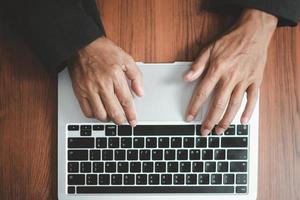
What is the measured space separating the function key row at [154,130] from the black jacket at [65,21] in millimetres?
125

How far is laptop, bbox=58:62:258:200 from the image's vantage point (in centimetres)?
74

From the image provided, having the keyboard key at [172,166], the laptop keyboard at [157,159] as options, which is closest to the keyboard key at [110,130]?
the laptop keyboard at [157,159]

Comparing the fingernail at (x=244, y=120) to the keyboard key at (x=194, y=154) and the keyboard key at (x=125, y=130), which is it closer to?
the keyboard key at (x=194, y=154)

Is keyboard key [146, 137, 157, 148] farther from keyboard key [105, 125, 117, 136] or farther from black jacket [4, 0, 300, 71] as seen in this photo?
black jacket [4, 0, 300, 71]

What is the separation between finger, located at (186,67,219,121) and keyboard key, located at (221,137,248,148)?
0.07 meters

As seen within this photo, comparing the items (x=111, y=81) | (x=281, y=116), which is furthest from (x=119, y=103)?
(x=281, y=116)

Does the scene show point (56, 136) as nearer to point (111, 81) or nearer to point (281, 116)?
point (111, 81)

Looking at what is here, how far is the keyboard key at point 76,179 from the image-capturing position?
2.48 ft

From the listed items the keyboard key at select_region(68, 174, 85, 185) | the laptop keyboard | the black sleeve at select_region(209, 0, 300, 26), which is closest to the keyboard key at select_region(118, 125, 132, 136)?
the laptop keyboard

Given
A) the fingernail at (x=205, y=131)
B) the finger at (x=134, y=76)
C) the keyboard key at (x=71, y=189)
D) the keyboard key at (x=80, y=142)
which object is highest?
the finger at (x=134, y=76)

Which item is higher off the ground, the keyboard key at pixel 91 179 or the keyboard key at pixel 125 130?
the keyboard key at pixel 125 130

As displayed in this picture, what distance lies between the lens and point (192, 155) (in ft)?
2.43

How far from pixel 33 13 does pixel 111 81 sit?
17 cm

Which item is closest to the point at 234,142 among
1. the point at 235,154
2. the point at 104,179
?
the point at 235,154
